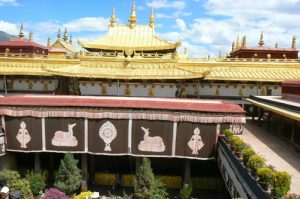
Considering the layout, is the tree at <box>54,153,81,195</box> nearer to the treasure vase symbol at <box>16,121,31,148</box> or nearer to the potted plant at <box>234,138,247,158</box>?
the treasure vase symbol at <box>16,121,31,148</box>

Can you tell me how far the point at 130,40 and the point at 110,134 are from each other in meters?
11.3

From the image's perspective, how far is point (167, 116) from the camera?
16906mm

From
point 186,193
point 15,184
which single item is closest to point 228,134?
point 186,193

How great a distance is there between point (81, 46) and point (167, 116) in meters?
11.7

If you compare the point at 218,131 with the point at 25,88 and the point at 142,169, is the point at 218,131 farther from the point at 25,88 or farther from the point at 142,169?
the point at 25,88

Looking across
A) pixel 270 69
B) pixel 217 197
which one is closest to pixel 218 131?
pixel 217 197

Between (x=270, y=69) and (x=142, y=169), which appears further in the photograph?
(x=270, y=69)

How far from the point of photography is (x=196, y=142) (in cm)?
1702

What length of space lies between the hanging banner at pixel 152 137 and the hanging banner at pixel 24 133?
5255 mm

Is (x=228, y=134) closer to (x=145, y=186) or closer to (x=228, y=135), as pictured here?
(x=228, y=135)

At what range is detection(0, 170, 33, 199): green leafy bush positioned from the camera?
16125mm

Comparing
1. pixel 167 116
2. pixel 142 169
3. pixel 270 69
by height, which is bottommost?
pixel 142 169

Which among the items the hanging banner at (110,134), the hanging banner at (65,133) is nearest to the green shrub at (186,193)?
the hanging banner at (110,134)

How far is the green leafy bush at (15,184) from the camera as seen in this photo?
16.1 meters
